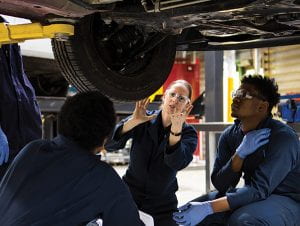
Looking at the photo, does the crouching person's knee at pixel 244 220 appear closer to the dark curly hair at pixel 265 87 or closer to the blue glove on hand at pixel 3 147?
the dark curly hair at pixel 265 87

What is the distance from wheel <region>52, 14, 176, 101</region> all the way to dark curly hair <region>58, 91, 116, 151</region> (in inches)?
17.8

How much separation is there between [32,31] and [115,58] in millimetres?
492

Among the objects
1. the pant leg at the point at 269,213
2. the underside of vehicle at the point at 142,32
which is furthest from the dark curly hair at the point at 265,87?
the pant leg at the point at 269,213

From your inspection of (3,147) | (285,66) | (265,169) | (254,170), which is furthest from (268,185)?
(285,66)

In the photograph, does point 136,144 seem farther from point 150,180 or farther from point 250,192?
point 250,192

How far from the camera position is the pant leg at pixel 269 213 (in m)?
1.99

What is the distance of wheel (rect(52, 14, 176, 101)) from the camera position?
2002mm

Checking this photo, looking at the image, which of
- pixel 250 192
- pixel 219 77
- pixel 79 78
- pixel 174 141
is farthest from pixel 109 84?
pixel 219 77

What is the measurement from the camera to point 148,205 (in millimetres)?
2436

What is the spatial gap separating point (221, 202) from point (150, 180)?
1.47 feet

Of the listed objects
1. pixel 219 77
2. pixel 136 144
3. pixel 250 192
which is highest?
pixel 219 77

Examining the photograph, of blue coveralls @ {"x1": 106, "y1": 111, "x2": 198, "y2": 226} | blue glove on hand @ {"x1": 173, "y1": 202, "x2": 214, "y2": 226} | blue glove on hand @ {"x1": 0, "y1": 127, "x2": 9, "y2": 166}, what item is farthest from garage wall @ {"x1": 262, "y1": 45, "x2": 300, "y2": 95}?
blue glove on hand @ {"x1": 0, "y1": 127, "x2": 9, "y2": 166}

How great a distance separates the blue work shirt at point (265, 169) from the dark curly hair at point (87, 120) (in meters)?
0.84

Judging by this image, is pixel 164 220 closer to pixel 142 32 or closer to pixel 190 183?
pixel 142 32
